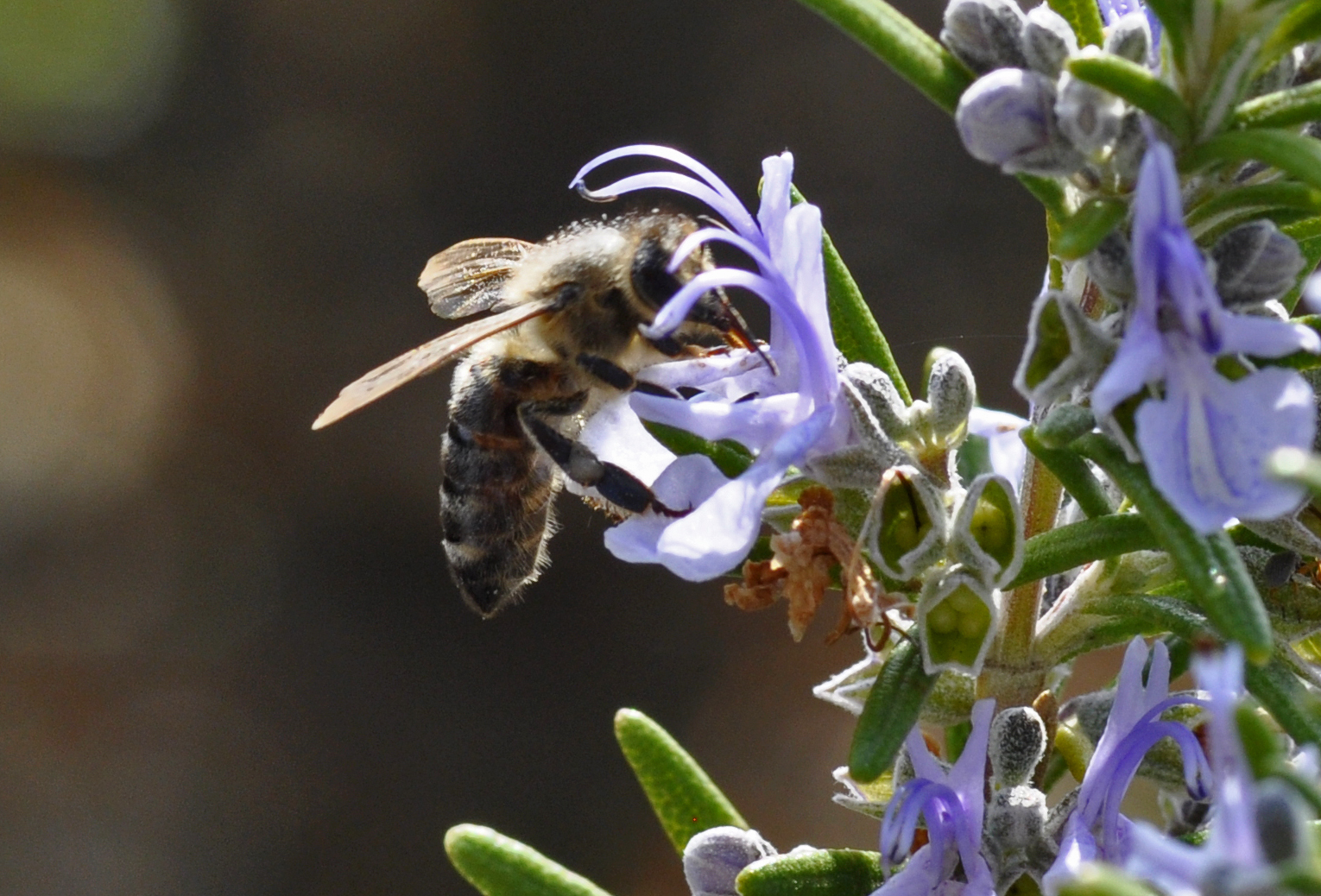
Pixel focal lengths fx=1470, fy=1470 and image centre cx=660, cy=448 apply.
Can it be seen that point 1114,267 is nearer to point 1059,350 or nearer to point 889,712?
point 1059,350

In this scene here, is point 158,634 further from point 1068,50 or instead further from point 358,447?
point 1068,50

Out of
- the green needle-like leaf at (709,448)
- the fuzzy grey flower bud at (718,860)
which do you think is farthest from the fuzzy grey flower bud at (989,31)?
the fuzzy grey flower bud at (718,860)

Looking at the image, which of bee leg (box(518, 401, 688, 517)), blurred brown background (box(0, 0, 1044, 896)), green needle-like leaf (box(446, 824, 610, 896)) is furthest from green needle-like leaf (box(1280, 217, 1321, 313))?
blurred brown background (box(0, 0, 1044, 896))

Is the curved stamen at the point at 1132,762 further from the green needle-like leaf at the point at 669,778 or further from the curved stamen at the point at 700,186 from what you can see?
the curved stamen at the point at 700,186

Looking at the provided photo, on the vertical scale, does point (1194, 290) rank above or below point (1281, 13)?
below

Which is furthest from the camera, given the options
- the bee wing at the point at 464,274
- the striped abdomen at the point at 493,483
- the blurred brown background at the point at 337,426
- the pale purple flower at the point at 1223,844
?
the blurred brown background at the point at 337,426

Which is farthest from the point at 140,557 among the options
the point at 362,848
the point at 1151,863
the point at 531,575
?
the point at 1151,863
